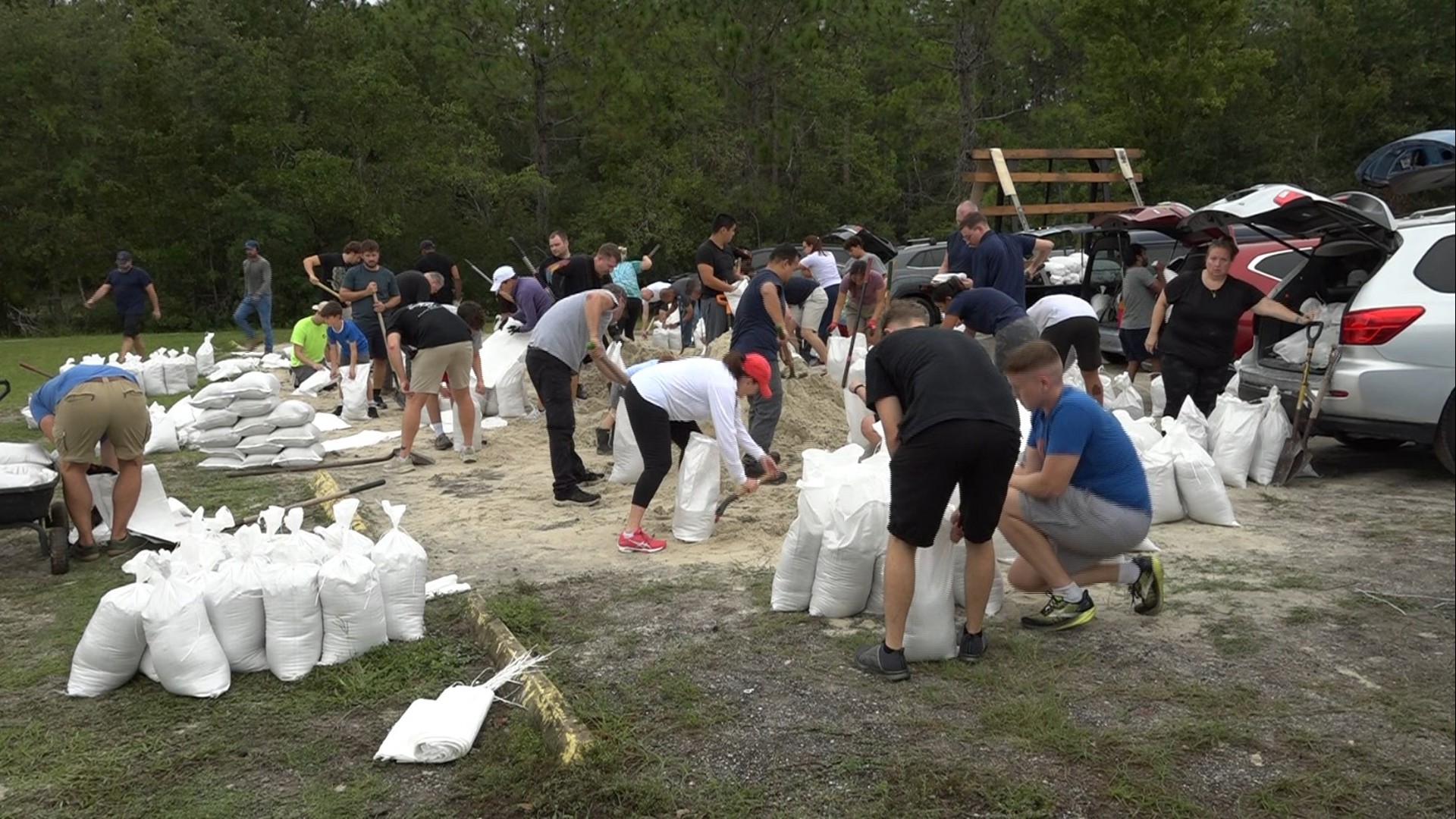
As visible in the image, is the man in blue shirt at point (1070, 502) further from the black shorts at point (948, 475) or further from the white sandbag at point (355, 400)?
the white sandbag at point (355, 400)

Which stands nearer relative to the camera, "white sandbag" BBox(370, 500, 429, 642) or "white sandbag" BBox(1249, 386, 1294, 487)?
"white sandbag" BBox(370, 500, 429, 642)

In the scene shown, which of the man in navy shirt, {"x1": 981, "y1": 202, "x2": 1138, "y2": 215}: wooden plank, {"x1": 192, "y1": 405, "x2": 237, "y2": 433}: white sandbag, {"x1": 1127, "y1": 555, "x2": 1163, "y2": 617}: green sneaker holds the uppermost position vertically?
{"x1": 981, "y1": 202, "x2": 1138, "y2": 215}: wooden plank

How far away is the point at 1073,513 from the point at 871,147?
2671 centimetres

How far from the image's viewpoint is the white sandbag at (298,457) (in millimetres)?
8555

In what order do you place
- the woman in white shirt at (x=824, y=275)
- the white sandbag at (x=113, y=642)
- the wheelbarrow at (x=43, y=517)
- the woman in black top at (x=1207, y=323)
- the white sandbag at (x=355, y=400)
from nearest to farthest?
the white sandbag at (x=113, y=642) → the wheelbarrow at (x=43, y=517) → the woman in black top at (x=1207, y=323) → the white sandbag at (x=355, y=400) → the woman in white shirt at (x=824, y=275)

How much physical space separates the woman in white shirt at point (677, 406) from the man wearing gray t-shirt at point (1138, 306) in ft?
16.2

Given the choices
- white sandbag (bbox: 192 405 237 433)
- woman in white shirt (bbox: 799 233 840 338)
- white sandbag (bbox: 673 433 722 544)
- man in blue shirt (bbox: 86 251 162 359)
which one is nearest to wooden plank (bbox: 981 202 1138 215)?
woman in white shirt (bbox: 799 233 840 338)

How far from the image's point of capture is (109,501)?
6152 mm

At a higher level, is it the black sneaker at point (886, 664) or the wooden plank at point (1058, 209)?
the wooden plank at point (1058, 209)

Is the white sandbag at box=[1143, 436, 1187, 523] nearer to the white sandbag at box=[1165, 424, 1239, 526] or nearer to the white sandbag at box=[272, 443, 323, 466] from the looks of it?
the white sandbag at box=[1165, 424, 1239, 526]

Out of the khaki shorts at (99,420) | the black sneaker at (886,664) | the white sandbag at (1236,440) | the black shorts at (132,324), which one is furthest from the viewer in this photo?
the black shorts at (132,324)

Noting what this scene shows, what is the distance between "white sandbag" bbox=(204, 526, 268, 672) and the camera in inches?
164

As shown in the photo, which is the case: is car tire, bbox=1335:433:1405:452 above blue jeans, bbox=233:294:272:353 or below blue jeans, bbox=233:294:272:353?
above

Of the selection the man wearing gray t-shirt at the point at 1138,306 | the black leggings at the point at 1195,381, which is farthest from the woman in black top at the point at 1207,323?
the man wearing gray t-shirt at the point at 1138,306
